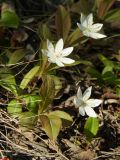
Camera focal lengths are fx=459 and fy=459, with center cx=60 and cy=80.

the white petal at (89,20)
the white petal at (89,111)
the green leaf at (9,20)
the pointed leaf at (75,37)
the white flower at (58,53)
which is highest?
the green leaf at (9,20)

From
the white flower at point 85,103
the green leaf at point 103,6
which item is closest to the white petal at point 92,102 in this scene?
the white flower at point 85,103

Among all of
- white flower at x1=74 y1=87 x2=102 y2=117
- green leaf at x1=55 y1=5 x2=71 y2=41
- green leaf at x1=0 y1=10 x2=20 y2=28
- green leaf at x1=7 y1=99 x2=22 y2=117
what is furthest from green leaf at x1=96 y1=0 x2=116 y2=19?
green leaf at x1=7 y1=99 x2=22 y2=117

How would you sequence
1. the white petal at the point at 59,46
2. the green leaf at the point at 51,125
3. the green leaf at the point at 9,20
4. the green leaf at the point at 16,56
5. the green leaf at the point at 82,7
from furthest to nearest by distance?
the green leaf at the point at 82,7 < the green leaf at the point at 9,20 < the green leaf at the point at 16,56 < the white petal at the point at 59,46 < the green leaf at the point at 51,125

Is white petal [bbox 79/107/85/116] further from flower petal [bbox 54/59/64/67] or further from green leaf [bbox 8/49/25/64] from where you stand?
green leaf [bbox 8/49/25/64]

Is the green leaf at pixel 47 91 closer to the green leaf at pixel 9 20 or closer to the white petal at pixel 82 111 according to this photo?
the white petal at pixel 82 111

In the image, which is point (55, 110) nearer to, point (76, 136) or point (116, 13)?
point (76, 136)

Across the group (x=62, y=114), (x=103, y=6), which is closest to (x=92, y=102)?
(x=62, y=114)

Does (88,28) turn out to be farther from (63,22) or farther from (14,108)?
(14,108)
